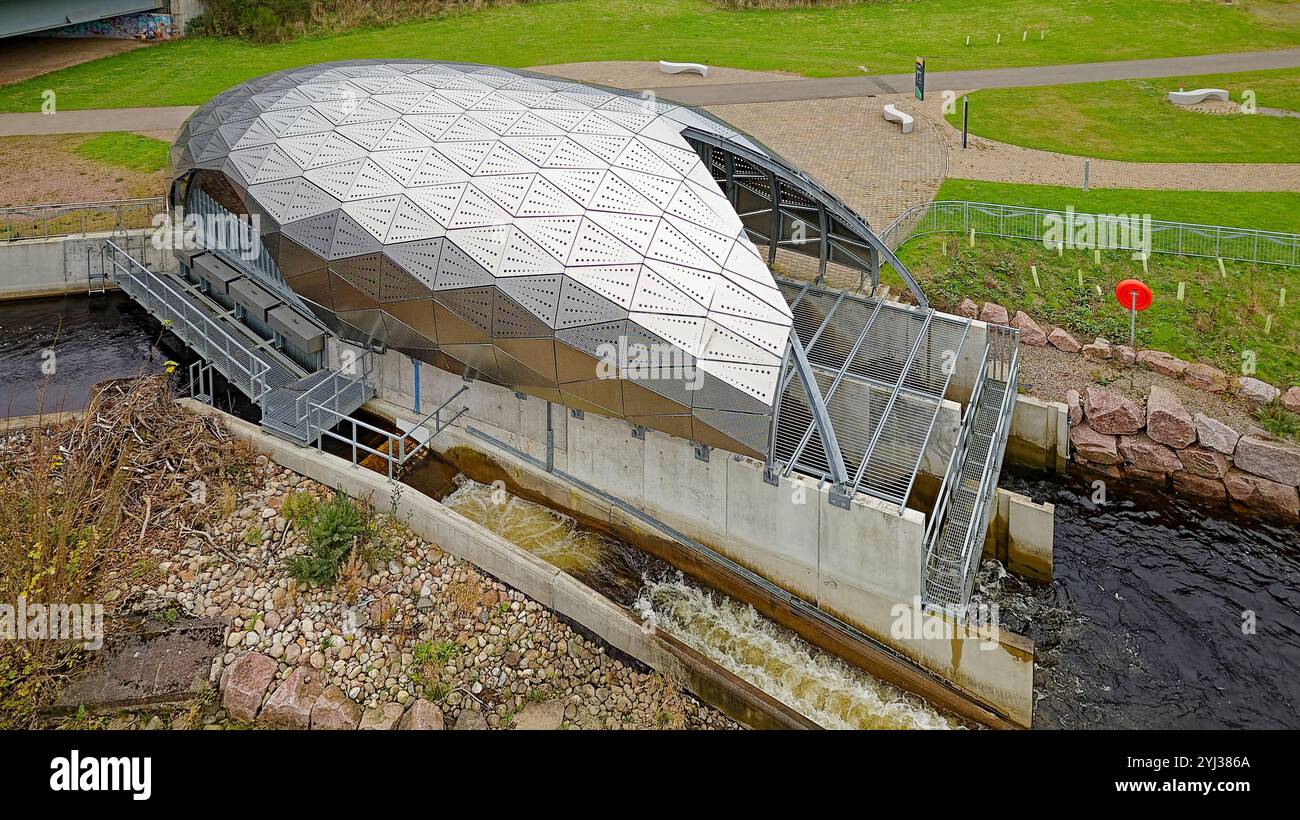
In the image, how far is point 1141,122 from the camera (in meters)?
34.5

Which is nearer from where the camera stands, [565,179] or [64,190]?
[565,179]

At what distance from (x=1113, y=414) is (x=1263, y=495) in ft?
10.3

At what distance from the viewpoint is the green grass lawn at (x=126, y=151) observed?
3141cm

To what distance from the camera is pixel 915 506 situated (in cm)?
1827

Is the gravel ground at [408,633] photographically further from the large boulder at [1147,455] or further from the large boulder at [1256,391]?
the large boulder at [1256,391]

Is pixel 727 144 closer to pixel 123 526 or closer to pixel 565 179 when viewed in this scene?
pixel 565 179

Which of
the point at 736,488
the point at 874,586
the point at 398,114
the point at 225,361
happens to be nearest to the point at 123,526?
the point at 225,361

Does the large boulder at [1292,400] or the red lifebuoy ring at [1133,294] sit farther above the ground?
the red lifebuoy ring at [1133,294]

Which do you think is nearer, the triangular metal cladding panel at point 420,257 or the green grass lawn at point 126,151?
the triangular metal cladding panel at point 420,257

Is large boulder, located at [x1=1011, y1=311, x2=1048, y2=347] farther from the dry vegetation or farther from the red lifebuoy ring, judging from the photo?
the dry vegetation

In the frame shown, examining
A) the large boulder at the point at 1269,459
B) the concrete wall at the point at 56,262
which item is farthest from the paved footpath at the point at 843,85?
the large boulder at the point at 1269,459

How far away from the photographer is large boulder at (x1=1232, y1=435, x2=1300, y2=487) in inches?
722

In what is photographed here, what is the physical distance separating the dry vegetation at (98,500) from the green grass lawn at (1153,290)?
17.4 meters

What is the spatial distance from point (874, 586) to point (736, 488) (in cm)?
278
